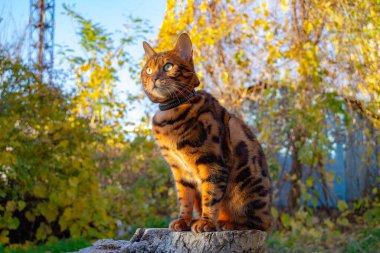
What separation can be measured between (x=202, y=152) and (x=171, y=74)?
1.44 feet

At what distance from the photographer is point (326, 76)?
6250 millimetres

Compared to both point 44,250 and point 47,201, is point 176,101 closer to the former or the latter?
point 44,250

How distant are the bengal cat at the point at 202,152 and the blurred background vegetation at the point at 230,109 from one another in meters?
2.50

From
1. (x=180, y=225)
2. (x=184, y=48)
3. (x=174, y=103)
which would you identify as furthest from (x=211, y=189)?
(x=184, y=48)

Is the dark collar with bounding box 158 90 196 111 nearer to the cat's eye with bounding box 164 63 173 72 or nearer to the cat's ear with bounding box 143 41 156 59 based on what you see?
the cat's eye with bounding box 164 63 173 72

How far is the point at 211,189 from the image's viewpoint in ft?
8.04

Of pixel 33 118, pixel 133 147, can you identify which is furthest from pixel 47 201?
pixel 133 147

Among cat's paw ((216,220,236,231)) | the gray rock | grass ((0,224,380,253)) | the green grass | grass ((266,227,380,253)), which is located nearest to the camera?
the gray rock

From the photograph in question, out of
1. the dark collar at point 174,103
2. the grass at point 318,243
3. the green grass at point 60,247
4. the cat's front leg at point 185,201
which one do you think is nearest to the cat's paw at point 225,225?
the cat's front leg at point 185,201

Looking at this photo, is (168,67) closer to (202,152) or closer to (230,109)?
(202,152)

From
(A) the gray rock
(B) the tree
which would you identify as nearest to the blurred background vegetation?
(B) the tree

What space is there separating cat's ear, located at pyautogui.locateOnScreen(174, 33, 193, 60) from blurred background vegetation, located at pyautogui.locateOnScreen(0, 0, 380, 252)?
2615 mm

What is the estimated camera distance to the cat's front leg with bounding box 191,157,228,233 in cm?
245

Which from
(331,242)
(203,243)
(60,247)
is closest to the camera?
(203,243)
